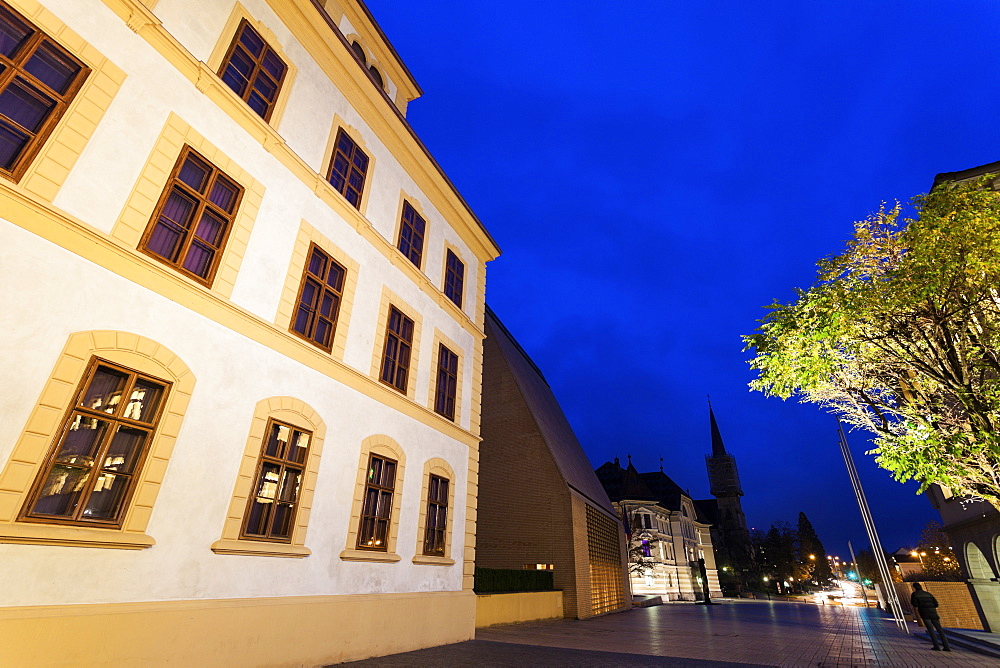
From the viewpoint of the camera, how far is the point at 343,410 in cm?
1054

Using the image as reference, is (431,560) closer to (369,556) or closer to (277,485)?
(369,556)

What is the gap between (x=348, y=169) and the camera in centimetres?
1256

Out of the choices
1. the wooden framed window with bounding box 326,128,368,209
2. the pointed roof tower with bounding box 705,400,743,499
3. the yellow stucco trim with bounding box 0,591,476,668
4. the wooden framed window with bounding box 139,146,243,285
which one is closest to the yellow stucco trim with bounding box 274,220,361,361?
the wooden framed window with bounding box 139,146,243,285

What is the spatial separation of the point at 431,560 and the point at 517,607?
9174 millimetres

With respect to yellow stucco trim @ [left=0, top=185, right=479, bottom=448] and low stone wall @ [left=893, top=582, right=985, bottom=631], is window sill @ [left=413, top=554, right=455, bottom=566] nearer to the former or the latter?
yellow stucco trim @ [left=0, top=185, right=479, bottom=448]

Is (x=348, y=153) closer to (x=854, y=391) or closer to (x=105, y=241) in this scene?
(x=105, y=241)

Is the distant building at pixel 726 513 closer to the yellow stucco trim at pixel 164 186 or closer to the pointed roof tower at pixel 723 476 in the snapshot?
the pointed roof tower at pixel 723 476

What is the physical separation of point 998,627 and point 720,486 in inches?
4168

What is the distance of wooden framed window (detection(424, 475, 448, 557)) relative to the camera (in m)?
12.9

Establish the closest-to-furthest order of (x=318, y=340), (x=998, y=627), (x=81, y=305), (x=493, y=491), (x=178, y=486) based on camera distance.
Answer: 1. (x=81, y=305)
2. (x=178, y=486)
3. (x=318, y=340)
4. (x=998, y=627)
5. (x=493, y=491)

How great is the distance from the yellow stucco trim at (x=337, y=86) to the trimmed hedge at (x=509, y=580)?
40.6ft

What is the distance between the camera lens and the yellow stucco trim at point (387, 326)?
12055 millimetres

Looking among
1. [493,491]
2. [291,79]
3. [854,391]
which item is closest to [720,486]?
[493,491]

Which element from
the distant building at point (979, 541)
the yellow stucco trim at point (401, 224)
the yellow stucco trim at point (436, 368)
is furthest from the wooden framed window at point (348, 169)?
the distant building at point (979, 541)
